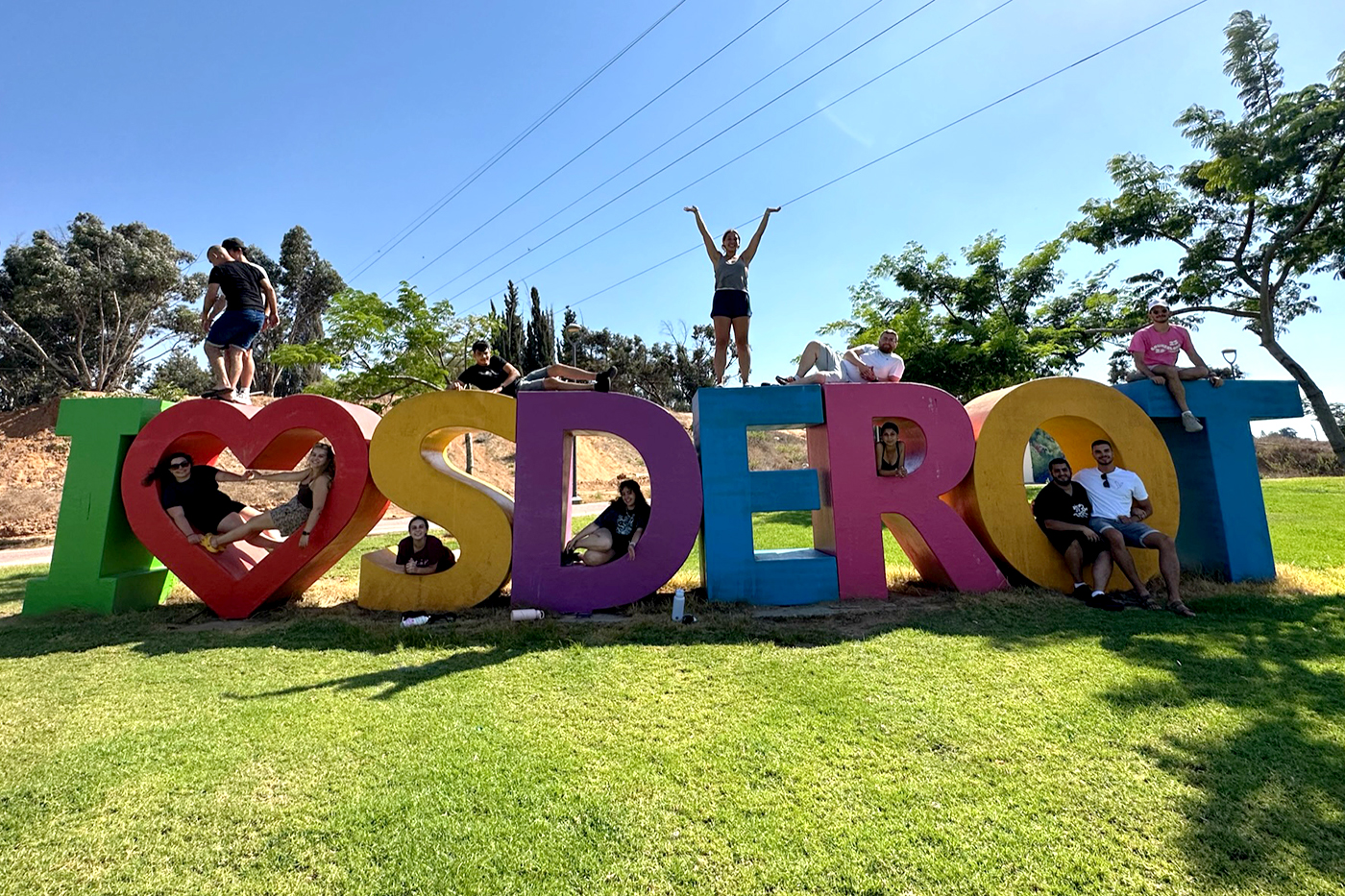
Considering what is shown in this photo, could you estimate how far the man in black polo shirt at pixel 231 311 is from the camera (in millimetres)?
6680

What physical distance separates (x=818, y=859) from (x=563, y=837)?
1001 millimetres

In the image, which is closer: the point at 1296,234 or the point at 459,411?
the point at 459,411

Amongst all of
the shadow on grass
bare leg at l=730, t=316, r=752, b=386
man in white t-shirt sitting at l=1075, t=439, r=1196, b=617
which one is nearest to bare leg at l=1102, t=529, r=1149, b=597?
man in white t-shirt sitting at l=1075, t=439, r=1196, b=617

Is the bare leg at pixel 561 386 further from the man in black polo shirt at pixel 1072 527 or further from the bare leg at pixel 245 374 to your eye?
the man in black polo shirt at pixel 1072 527

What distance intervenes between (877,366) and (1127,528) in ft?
9.77

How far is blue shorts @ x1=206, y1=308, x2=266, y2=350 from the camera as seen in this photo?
6812 mm

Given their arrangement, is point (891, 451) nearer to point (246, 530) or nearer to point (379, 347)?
point (246, 530)

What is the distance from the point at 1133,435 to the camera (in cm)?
689

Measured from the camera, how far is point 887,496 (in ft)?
21.8

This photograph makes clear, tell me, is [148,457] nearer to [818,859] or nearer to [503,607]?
[503,607]

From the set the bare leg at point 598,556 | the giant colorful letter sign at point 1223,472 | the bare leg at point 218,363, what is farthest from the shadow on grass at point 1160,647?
the bare leg at point 218,363

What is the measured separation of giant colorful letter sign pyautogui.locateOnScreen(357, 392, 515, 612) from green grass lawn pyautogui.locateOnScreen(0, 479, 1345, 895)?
3.49ft

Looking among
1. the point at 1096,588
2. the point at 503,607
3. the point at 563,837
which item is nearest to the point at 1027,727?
the point at 563,837

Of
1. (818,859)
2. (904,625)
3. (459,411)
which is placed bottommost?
(818,859)
